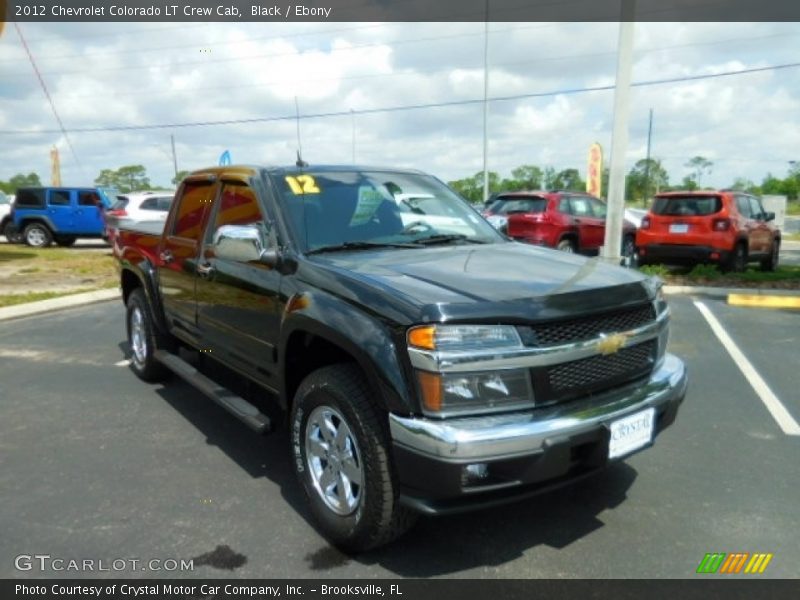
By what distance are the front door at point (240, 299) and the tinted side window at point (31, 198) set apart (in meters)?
17.4

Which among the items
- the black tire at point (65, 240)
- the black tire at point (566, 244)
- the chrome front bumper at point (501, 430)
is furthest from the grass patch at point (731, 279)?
the black tire at point (65, 240)

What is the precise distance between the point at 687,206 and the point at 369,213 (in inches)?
382

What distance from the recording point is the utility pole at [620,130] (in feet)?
33.8

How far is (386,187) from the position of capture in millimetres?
4020

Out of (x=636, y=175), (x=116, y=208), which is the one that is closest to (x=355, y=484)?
(x=116, y=208)

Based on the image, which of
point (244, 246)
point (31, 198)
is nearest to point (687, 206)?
point (244, 246)

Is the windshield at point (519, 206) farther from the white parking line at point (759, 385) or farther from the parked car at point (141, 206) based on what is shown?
the parked car at point (141, 206)

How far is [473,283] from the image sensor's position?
9.19ft

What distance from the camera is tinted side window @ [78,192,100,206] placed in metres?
19.0

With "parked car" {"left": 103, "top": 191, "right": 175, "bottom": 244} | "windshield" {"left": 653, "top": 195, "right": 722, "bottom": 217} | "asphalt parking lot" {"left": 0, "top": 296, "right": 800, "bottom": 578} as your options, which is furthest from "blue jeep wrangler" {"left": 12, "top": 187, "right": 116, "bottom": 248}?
"windshield" {"left": 653, "top": 195, "right": 722, "bottom": 217}

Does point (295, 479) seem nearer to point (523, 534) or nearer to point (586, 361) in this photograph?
point (523, 534)

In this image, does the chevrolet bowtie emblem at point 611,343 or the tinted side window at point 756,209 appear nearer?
the chevrolet bowtie emblem at point 611,343

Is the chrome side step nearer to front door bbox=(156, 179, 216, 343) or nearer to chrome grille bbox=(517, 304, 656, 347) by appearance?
front door bbox=(156, 179, 216, 343)

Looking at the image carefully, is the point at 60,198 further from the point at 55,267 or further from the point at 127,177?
the point at 127,177
